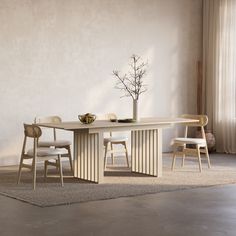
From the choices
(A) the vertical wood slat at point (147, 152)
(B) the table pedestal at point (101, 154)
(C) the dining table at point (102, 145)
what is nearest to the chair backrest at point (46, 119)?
(C) the dining table at point (102, 145)

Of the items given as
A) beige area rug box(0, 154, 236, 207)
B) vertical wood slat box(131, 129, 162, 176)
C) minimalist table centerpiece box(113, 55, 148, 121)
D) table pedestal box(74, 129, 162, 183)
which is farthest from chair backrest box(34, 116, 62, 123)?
minimalist table centerpiece box(113, 55, 148, 121)

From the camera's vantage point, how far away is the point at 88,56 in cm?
912

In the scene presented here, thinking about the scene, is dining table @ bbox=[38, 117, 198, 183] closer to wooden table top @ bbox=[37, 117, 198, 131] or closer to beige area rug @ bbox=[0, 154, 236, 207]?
wooden table top @ bbox=[37, 117, 198, 131]

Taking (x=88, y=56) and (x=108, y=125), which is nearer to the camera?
(x=108, y=125)

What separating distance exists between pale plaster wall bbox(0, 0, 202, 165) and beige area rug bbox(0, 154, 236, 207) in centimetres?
118

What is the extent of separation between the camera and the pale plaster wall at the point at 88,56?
27.6ft

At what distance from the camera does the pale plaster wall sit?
27.6 ft

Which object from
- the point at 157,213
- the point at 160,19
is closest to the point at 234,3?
the point at 160,19

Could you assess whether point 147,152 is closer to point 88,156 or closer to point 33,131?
point 88,156

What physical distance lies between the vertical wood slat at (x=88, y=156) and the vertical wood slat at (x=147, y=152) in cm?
81

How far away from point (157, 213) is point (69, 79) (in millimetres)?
3958

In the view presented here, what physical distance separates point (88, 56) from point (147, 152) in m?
2.21

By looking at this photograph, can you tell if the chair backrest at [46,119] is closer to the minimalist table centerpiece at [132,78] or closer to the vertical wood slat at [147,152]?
the vertical wood slat at [147,152]

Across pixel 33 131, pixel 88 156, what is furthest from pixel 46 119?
pixel 33 131
